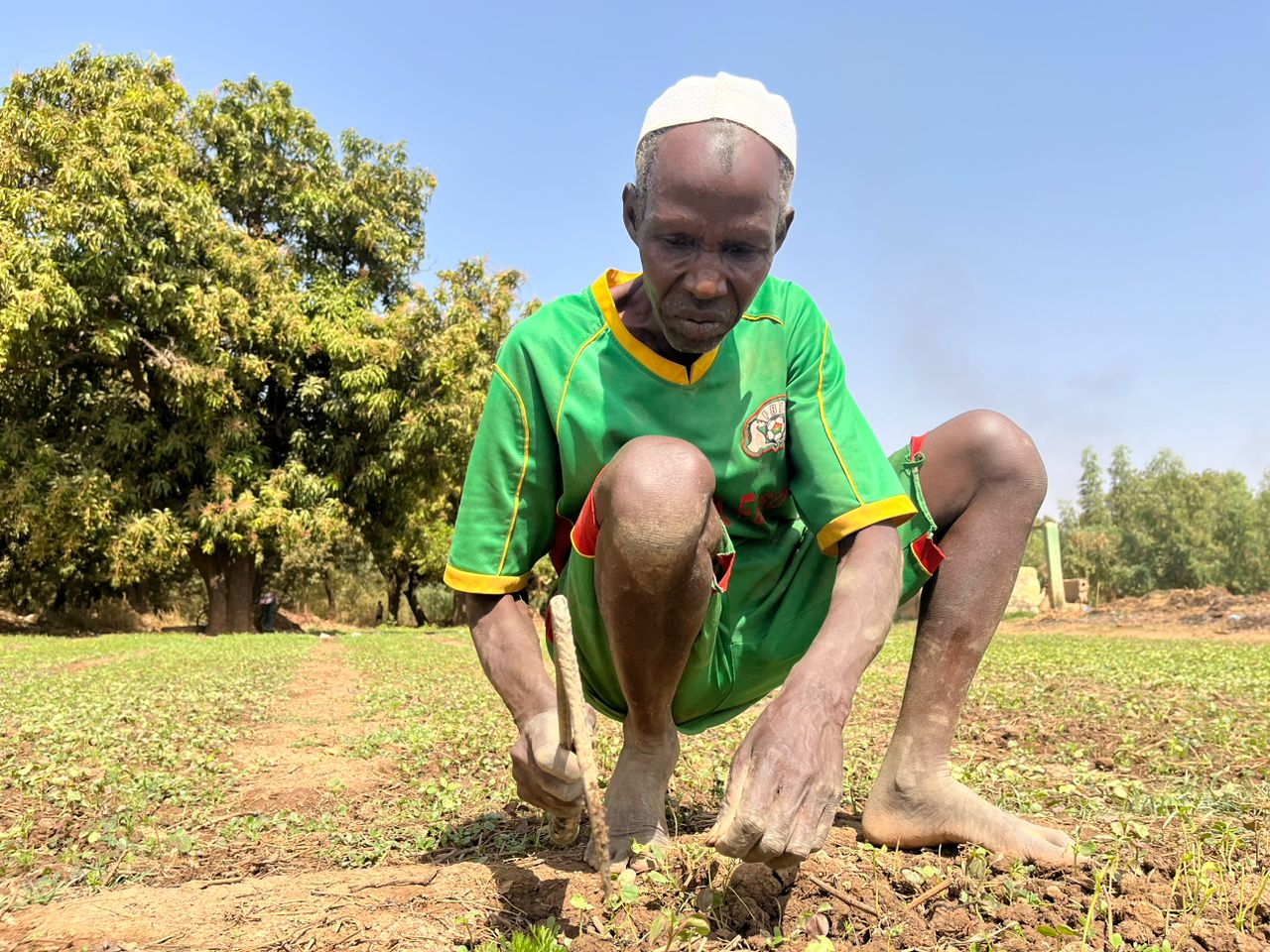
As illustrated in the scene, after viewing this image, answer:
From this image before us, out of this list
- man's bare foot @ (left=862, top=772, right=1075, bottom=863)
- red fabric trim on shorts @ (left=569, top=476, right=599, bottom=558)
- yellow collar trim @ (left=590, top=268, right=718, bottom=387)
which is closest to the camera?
red fabric trim on shorts @ (left=569, top=476, right=599, bottom=558)

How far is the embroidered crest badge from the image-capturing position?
2480 mm

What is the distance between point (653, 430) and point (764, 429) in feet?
0.90

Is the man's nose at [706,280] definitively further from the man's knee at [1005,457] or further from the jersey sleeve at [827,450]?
the man's knee at [1005,457]

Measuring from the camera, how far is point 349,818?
3.84m

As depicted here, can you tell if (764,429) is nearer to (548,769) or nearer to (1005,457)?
(1005,457)

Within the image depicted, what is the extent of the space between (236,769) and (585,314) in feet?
11.7

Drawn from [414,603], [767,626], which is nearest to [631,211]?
[767,626]

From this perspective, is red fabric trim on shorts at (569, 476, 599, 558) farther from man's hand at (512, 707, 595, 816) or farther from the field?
the field

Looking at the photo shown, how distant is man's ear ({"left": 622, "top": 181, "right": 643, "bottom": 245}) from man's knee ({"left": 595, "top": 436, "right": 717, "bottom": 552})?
1.85ft

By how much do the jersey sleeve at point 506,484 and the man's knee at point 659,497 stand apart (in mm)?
399

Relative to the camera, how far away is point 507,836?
10.2 ft

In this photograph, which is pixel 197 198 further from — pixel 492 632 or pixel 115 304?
pixel 492 632

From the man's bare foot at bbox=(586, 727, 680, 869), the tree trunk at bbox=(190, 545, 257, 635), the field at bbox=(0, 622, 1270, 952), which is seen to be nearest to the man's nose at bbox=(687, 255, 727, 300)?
the man's bare foot at bbox=(586, 727, 680, 869)

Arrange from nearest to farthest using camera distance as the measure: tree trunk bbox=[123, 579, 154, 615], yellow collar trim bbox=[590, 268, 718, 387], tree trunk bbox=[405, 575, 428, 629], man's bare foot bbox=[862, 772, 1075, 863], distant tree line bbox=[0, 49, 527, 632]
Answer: man's bare foot bbox=[862, 772, 1075, 863]
yellow collar trim bbox=[590, 268, 718, 387]
distant tree line bbox=[0, 49, 527, 632]
tree trunk bbox=[123, 579, 154, 615]
tree trunk bbox=[405, 575, 428, 629]
